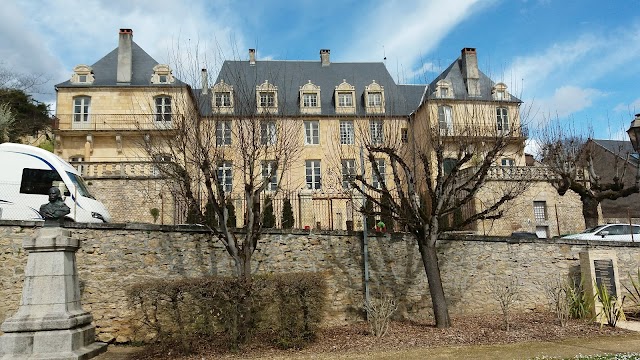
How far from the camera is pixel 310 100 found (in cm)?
2753

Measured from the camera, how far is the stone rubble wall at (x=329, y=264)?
9.52 meters

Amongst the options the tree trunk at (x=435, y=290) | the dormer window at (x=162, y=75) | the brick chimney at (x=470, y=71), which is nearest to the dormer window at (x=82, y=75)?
the dormer window at (x=162, y=75)

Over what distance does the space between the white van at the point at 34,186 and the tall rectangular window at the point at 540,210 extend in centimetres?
1748

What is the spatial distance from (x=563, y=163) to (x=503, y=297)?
1161 cm

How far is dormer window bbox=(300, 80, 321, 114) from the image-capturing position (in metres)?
27.1

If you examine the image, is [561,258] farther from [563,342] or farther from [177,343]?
[177,343]

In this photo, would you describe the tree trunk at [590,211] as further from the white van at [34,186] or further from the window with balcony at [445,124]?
the white van at [34,186]

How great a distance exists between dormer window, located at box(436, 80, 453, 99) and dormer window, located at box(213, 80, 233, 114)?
1861 centimetres

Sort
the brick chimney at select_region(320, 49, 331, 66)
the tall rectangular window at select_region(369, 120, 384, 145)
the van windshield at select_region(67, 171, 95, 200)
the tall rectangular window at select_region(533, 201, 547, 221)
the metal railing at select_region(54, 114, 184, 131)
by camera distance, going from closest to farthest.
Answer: the tall rectangular window at select_region(369, 120, 384, 145) < the van windshield at select_region(67, 171, 95, 200) < the tall rectangular window at select_region(533, 201, 547, 221) < the metal railing at select_region(54, 114, 184, 131) < the brick chimney at select_region(320, 49, 331, 66)

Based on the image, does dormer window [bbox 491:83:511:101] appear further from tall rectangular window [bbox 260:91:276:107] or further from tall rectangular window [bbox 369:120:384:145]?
tall rectangular window [bbox 369:120:384:145]

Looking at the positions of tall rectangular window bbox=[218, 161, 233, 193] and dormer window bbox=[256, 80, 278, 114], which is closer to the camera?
tall rectangular window bbox=[218, 161, 233, 193]

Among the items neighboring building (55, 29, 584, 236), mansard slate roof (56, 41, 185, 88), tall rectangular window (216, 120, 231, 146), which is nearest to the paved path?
neighboring building (55, 29, 584, 236)

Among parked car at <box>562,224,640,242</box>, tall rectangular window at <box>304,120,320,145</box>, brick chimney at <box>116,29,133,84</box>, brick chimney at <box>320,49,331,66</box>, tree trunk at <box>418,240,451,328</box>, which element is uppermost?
brick chimney at <box>320,49,331,66</box>

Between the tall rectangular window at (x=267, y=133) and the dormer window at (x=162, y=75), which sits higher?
the dormer window at (x=162, y=75)
